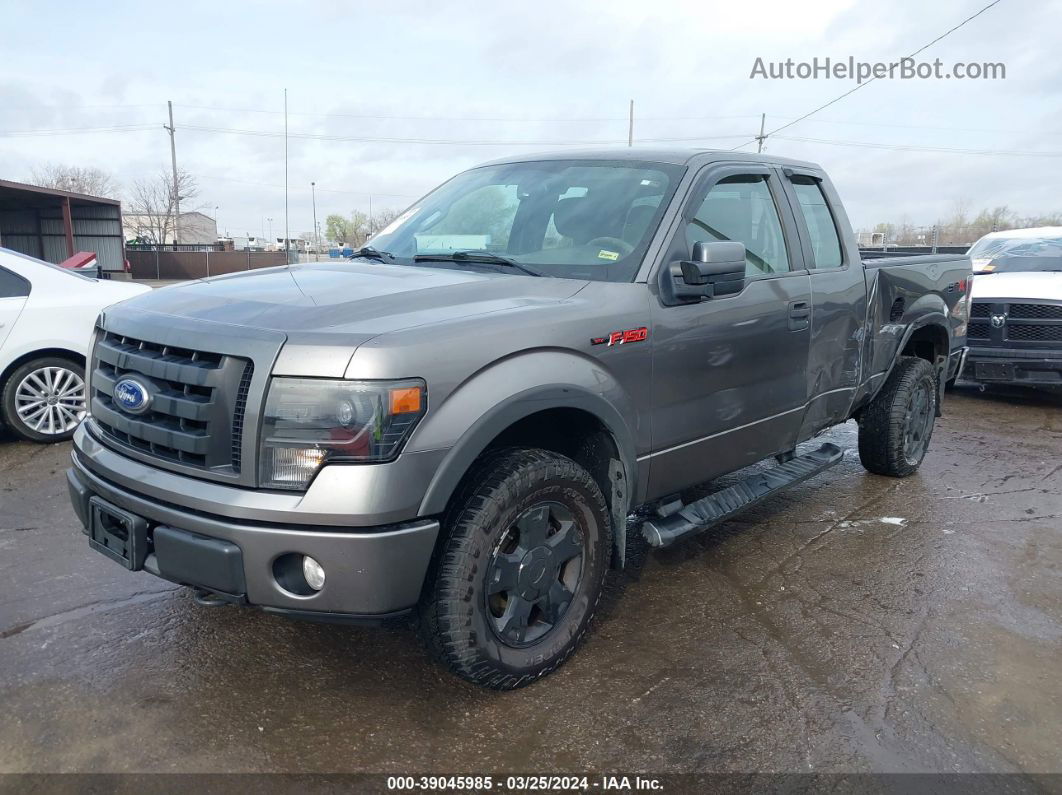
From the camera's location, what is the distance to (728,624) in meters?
3.46

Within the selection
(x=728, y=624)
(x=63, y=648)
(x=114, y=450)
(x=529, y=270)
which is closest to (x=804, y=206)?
(x=529, y=270)

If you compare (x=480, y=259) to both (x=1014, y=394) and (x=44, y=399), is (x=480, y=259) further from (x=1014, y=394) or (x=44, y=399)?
(x=1014, y=394)

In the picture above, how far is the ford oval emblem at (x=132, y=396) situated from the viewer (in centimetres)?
263

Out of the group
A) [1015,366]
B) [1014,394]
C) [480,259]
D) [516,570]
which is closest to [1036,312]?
[1015,366]

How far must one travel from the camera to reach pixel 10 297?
5.98 meters

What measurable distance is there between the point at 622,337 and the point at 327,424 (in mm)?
1195

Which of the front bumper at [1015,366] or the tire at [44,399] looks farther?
the front bumper at [1015,366]

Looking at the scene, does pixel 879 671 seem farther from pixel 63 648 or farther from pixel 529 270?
pixel 63 648

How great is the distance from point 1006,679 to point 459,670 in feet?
6.78

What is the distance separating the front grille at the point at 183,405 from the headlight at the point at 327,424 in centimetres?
12

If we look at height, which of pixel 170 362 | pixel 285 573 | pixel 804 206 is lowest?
pixel 285 573

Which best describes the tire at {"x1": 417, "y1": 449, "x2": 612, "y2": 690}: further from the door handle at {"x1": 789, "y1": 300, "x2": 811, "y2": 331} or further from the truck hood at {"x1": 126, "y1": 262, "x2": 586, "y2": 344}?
the door handle at {"x1": 789, "y1": 300, "x2": 811, "y2": 331}

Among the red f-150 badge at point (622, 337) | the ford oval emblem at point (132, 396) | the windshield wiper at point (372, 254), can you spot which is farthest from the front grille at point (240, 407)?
the windshield wiper at point (372, 254)

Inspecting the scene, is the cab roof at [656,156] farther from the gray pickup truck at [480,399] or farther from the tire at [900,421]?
the tire at [900,421]
